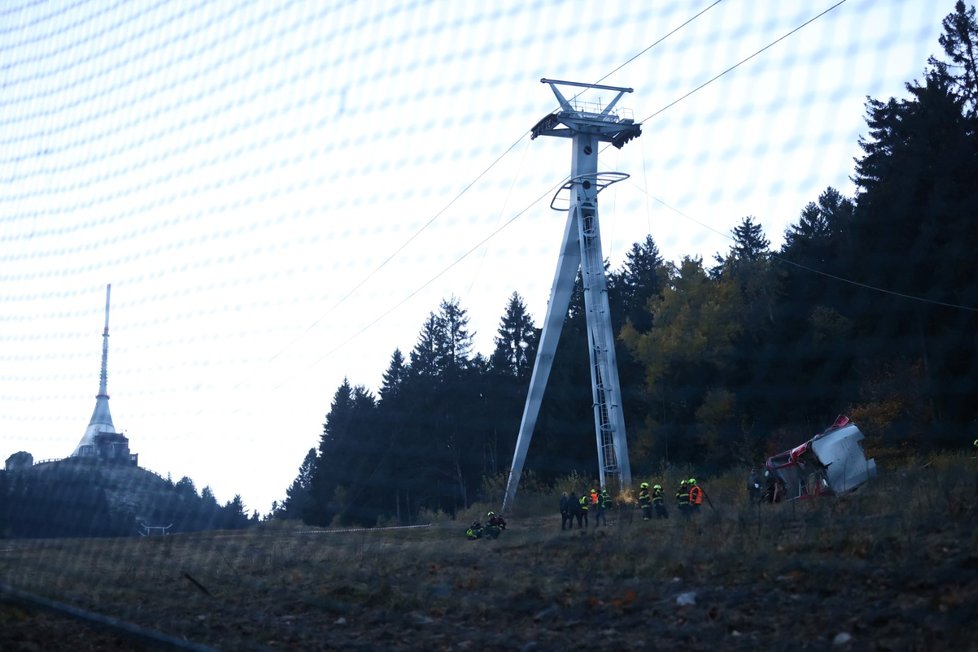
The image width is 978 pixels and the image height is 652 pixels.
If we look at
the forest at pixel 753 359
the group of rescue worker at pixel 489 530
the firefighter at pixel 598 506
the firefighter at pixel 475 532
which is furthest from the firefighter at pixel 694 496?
the forest at pixel 753 359

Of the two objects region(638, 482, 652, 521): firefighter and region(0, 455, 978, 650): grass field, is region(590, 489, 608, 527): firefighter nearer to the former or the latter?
region(638, 482, 652, 521): firefighter

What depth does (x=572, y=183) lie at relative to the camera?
11.6 m

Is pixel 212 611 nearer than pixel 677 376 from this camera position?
Yes

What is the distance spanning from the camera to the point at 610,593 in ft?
12.1

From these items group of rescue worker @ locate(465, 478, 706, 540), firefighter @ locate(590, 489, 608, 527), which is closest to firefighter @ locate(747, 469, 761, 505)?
group of rescue worker @ locate(465, 478, 706, 540)

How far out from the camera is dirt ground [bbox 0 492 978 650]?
2867mm

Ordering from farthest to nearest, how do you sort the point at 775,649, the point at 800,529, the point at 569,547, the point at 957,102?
the point at 957,102, the point at 569,547, the point at 800,529, the point at 775,649

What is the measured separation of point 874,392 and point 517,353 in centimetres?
958

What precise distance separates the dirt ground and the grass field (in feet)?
0.04

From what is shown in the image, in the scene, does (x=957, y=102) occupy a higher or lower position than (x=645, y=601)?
higher

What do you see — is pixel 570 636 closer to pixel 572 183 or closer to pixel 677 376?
pixel 572 183

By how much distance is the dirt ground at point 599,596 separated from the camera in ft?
9.41

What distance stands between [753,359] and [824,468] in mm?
4832

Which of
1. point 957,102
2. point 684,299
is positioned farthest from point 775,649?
point 684,299
